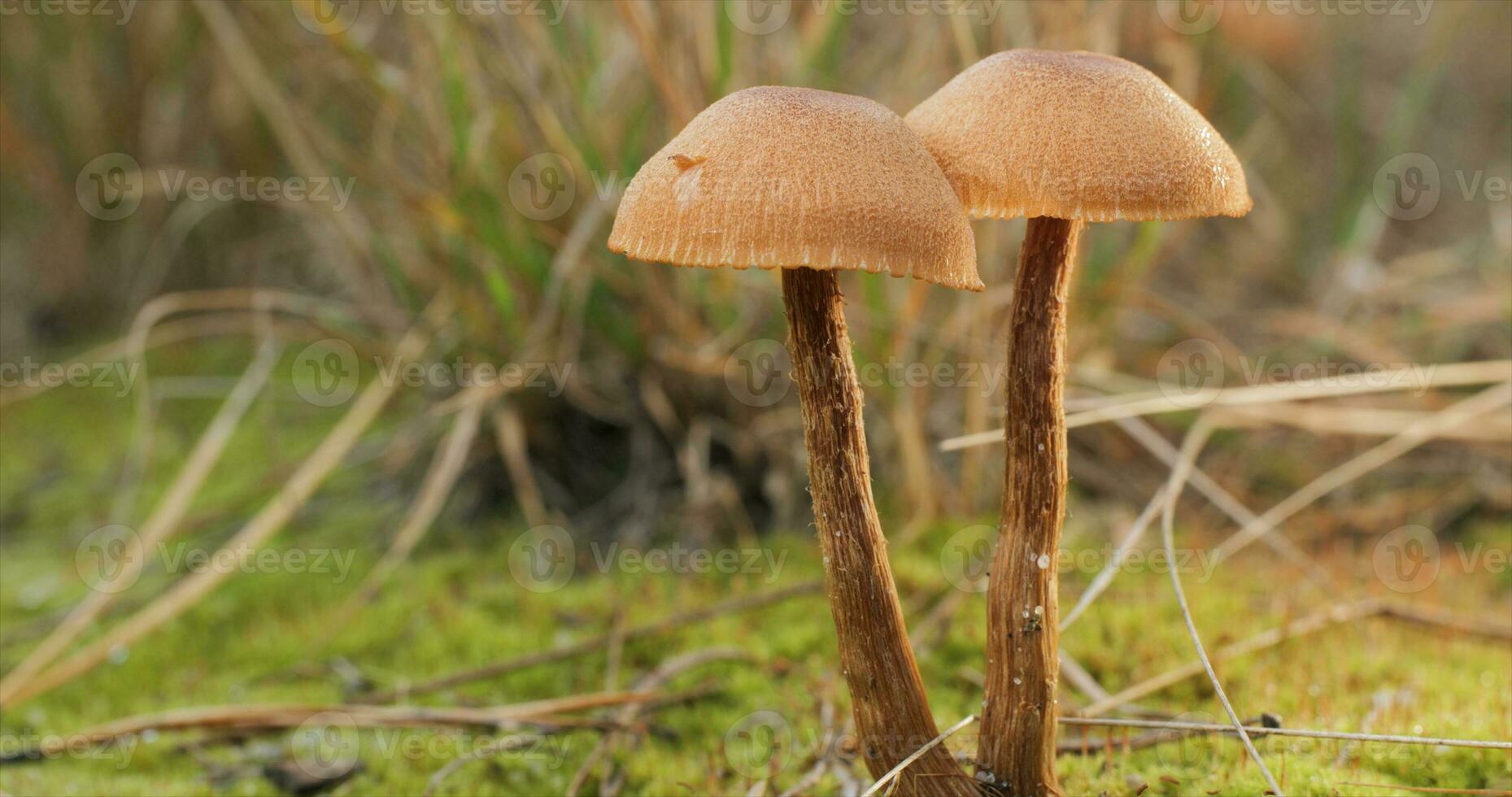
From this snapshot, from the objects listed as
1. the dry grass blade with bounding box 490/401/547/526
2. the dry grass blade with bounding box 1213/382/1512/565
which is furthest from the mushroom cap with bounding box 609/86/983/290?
the dry grass blade with bounding box 490/401/547/526

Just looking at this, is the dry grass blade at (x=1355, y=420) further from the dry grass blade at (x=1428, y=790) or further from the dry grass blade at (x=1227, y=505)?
the dry grass blade at (x=1428, y=790)

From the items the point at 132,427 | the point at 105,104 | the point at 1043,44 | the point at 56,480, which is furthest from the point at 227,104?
the point at 1043,44

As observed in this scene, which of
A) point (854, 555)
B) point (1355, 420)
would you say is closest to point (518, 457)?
point (854, 555)

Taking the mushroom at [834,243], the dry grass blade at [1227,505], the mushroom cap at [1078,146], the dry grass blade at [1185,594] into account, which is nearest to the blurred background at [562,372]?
the dry grass blade at [1227,505]

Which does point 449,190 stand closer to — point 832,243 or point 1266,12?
point 832,243

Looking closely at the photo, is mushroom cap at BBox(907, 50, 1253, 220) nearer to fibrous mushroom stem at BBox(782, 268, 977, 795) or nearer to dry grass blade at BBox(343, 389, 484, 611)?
fibrous mushroom stem at BBox(782, 268, 977, 795)

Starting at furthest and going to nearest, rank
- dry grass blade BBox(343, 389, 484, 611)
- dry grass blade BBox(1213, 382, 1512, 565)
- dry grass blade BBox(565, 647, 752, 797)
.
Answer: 1. dry grass blade BBox(343, 389, 484, 611)
2. dry grass blade BBox(1213, 382, 1512, 565)
3. dry grass blade BBox(565, 647, 752, 797)
